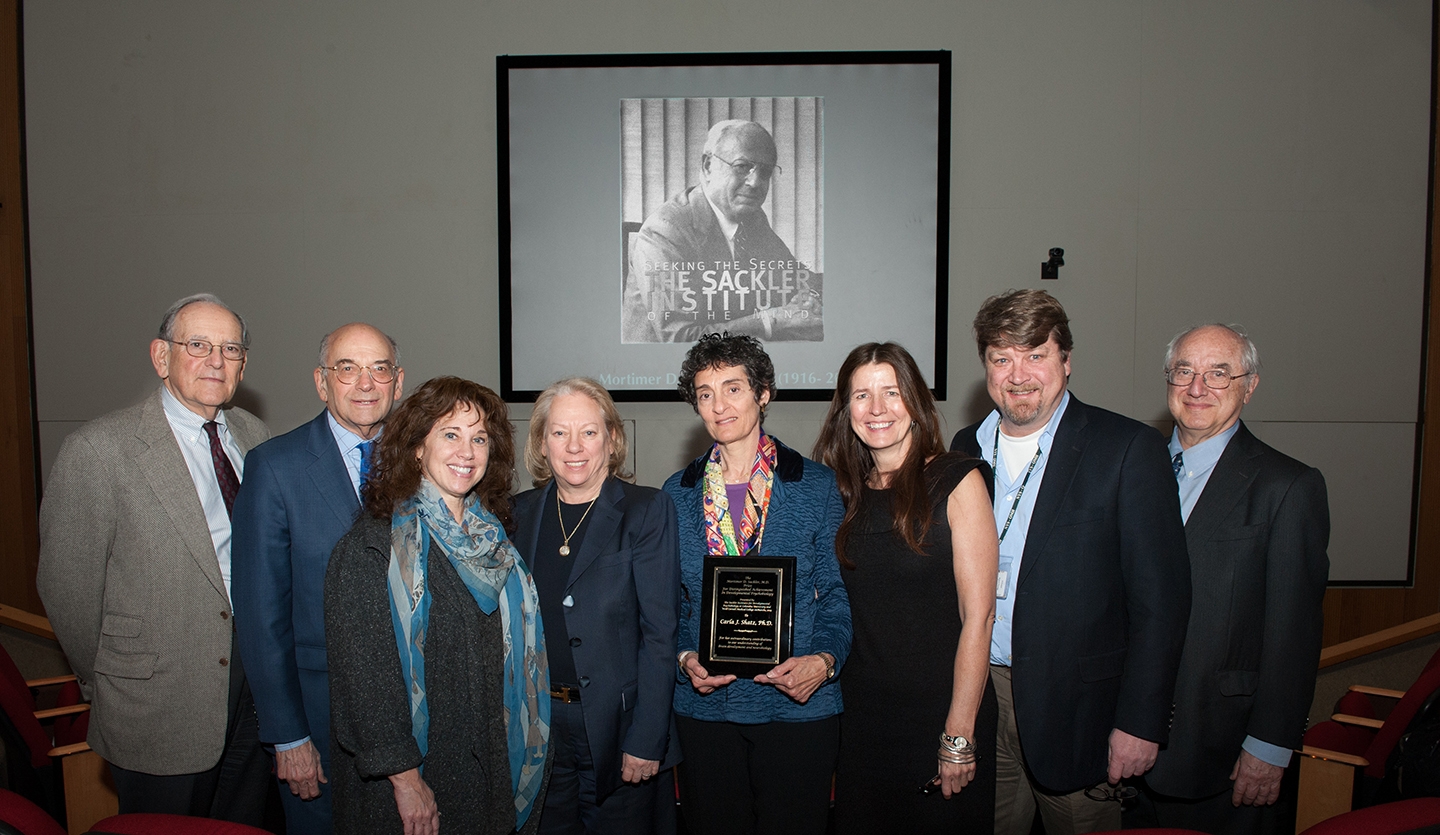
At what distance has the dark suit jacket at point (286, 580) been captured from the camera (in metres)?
2.12

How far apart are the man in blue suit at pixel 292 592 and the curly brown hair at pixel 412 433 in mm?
266

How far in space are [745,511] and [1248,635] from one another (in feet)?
4.92

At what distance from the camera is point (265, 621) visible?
6.89 ft

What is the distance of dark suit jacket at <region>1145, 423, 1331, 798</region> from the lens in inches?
85.5

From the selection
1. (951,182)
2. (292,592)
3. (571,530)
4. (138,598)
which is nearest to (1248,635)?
(571,530)

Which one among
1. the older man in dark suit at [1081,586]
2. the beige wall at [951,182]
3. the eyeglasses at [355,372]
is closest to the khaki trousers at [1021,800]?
the older man in dark suit at [1081,586]

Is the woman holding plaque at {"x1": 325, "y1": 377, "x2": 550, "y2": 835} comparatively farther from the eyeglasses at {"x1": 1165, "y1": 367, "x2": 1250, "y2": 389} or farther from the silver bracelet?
→ the eyeglasses at {"x1": 1165, "y1": 367, "x2": 1250, "y2": 389}

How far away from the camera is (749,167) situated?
4.54m

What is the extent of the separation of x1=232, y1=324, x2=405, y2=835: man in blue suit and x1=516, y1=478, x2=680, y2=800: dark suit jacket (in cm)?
61

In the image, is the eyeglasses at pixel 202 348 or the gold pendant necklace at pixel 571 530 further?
the eyeglasses at pixel 202 348

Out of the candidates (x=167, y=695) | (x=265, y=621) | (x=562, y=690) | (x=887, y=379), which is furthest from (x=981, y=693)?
(x=167, y=695)

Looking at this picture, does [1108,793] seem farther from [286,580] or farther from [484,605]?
[286,580]

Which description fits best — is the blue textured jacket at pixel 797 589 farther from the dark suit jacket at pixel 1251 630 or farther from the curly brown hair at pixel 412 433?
the dark suit jacket at pixel 1251 630

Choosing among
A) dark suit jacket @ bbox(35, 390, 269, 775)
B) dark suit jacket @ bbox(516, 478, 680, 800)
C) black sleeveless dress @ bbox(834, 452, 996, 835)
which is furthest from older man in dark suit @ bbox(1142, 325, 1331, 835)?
dark suit jacket @ bbox(35, 390, 269, 775)
